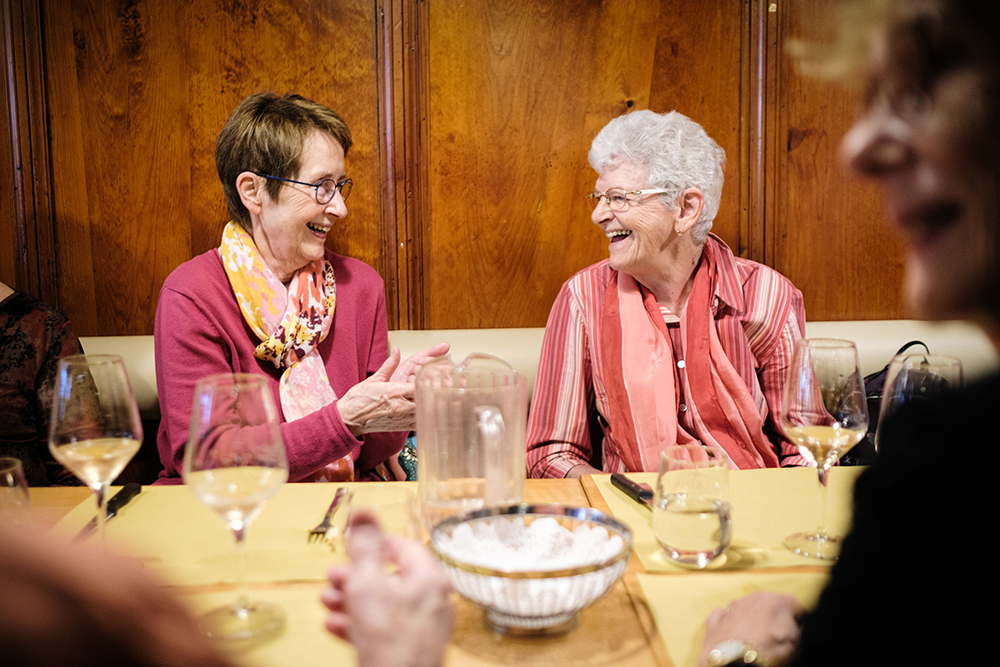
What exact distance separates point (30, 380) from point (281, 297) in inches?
29.9

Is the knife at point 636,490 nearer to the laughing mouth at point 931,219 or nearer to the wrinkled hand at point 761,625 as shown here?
the wrinkled hand at point 761,625

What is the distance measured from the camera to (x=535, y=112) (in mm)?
2592

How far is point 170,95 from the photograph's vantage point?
248cm

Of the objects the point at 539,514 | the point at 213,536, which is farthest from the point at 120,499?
the point at 539,514

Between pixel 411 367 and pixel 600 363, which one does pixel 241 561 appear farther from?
pixel 600 363

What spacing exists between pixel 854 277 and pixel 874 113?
2373 mm

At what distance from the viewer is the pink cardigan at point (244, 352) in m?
1.59

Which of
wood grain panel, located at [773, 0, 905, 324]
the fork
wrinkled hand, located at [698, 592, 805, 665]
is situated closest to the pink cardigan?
the fork

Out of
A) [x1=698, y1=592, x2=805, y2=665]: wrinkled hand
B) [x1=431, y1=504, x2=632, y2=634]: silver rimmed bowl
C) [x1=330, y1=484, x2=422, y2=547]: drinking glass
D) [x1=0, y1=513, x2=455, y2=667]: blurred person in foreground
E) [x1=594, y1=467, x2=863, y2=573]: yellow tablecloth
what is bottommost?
[x1=594, y1=467, x2=863, y2=573]: yellow tablecloth

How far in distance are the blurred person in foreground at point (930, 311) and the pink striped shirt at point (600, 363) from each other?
137 centimetres

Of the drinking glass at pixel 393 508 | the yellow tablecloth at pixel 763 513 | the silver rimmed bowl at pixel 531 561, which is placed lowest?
the yellow tablecloth at pixel 763 513

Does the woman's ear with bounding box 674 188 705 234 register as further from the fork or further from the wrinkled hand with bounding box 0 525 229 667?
the wrinkled hand with bounding box 0 525 229 667

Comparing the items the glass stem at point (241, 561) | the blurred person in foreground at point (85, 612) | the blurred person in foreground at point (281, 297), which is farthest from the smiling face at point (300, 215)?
the blurred person in foreground at point (85, 612)

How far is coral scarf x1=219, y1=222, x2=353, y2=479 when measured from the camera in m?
1.85
